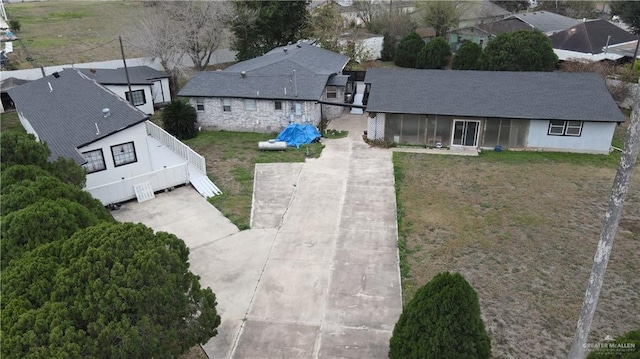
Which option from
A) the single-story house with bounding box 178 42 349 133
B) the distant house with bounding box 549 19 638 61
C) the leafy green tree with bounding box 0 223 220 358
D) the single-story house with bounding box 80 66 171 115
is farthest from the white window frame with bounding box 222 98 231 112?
the distant house with bounding box 549 19 638 61

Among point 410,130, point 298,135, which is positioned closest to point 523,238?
point 410,130

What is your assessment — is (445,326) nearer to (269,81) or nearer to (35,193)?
(35,193)

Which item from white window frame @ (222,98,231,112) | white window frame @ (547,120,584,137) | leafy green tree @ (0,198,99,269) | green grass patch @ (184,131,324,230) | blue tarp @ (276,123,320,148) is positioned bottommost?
green grass patch @ (184,131,324,230)

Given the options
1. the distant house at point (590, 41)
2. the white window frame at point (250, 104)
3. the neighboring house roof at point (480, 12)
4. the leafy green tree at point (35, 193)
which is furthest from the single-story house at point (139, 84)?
the neighboring house roof at point (480, 12)

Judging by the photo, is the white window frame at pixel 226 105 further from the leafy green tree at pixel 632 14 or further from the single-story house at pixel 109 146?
the leafy green tree at pixel 632 14

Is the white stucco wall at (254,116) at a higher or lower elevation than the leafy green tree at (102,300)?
lower

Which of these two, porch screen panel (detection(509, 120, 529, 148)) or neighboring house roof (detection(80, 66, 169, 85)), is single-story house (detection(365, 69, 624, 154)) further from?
neighboring house roof (detection(80, 66, 169, 85))

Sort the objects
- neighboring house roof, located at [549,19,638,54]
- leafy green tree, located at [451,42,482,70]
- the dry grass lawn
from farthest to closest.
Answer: neighboring house roof, located at [549,19,638,54]
leafy green tree, located at [451,42,482,70]
the dry grass lawn
